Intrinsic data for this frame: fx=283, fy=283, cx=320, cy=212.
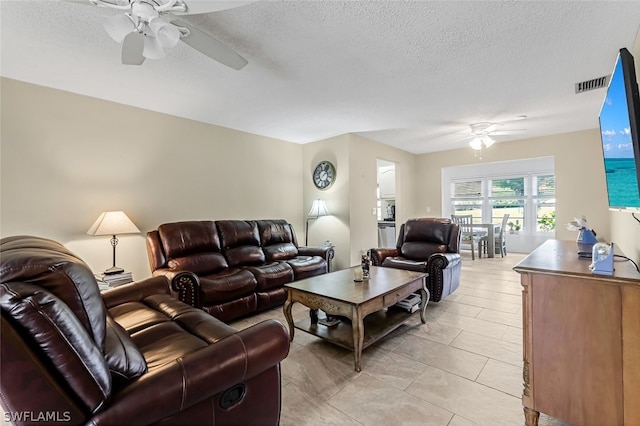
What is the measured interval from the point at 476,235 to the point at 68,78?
741 centimetres

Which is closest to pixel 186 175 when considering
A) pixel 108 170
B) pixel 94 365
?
pixel 108 170

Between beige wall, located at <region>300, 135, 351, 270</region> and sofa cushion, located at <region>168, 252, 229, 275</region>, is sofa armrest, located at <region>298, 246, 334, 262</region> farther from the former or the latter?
sofa cushion, located at <region>168, 252, 229, 275</region>

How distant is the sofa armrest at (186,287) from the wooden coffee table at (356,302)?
36.1 inches

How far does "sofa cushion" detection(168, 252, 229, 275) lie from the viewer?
3.13 metres

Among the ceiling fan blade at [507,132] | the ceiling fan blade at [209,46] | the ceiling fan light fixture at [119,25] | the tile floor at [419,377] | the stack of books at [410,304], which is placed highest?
the ceiling fan blade at [507,132]

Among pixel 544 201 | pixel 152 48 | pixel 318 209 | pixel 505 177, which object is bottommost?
pixel 318 209

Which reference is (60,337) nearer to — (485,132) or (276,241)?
(276,241)

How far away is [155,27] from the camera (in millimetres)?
1608

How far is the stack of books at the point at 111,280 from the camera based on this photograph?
2826 millimetres

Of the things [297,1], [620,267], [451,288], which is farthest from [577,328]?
[297,1]

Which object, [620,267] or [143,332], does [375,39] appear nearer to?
[620,267]

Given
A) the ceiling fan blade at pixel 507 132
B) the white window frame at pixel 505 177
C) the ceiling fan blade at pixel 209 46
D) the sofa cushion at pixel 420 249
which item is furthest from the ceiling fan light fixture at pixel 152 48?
the white window frame at pixel 505 177

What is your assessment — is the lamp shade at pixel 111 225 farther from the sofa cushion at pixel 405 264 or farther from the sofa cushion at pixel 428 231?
the sofa cushion at pixel 428 231

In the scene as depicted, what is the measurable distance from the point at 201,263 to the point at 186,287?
567 mm
